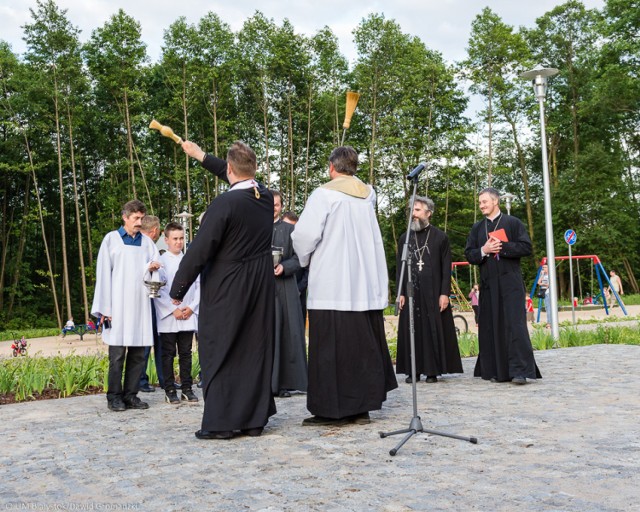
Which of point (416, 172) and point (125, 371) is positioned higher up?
point (416, 172)

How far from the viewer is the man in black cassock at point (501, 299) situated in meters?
7.43

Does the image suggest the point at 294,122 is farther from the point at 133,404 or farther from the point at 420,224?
Result: the point at 133,404

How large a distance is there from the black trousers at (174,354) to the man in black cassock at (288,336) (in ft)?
→ 3.04

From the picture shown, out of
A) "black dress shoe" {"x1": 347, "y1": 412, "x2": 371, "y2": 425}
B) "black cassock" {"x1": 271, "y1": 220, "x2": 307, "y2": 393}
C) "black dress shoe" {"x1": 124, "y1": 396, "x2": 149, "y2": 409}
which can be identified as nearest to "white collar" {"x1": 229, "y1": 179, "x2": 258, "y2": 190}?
"black cassock" {"x1": 271, "y1": 220, "x2": 307, "y2": 393}

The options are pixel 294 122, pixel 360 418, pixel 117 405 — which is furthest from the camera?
pixel 294 122

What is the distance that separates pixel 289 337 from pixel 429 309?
1.95 meters

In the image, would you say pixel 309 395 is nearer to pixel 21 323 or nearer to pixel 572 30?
pixel 21 323

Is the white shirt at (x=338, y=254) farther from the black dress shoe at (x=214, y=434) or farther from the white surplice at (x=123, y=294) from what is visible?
the white surplice at (x=123, y=294)

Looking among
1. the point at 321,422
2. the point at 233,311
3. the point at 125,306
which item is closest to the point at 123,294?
the point at 125,306

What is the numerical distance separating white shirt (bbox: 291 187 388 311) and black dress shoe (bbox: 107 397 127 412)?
2214 mm

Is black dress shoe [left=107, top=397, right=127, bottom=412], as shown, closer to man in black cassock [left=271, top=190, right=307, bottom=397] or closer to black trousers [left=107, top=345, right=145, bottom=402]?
black trousers [left=107, top=345, right=145, bottom=402]

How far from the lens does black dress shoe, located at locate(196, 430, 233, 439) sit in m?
5.07

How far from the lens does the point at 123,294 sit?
21.6 feet

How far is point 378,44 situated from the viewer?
37.0 metres
